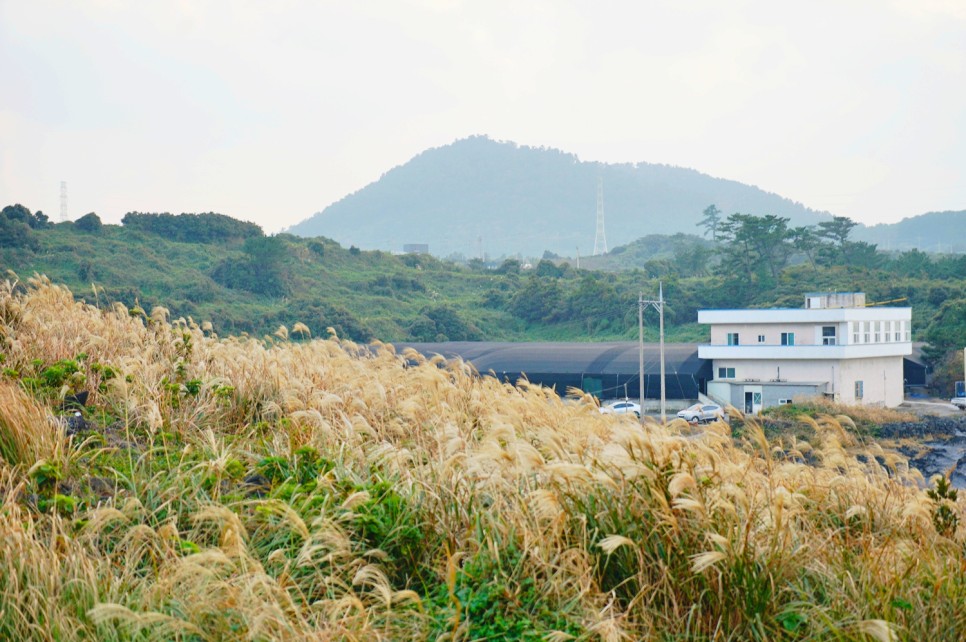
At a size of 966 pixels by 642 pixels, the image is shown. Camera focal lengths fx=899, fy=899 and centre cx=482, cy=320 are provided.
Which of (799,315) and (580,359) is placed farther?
(580,359)

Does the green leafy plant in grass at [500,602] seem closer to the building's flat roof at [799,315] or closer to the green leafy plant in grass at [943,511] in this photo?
the green leafy plant in grass at [943,511]

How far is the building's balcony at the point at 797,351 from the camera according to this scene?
33188 mm

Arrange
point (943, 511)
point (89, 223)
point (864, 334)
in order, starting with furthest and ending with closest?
point (89, 223), point (864, 334), point (943, 511)

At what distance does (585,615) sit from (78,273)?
5128 cm

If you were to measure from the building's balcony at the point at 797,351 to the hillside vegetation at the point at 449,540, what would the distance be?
28.8m

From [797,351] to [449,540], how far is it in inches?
1236

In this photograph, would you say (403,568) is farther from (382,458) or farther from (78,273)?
(78,273)

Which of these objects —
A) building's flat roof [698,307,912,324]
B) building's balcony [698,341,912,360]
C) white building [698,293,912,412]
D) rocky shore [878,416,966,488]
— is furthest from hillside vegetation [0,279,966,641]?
building's flat roof [698,307,912,324]

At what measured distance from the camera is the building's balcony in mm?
33188

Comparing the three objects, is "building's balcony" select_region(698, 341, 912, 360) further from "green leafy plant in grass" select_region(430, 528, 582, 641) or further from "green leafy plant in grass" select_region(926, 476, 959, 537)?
"green leafy plant in grass" select_region(430, 528, 582, 641)

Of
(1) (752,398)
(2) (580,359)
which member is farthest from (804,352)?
(2) (580,359)

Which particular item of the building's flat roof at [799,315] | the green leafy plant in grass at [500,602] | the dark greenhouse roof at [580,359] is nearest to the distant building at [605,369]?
the dark greenhouse roof at [580,359]

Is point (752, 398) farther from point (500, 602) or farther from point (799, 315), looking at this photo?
point (500, 602)

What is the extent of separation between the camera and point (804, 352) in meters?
33.4
